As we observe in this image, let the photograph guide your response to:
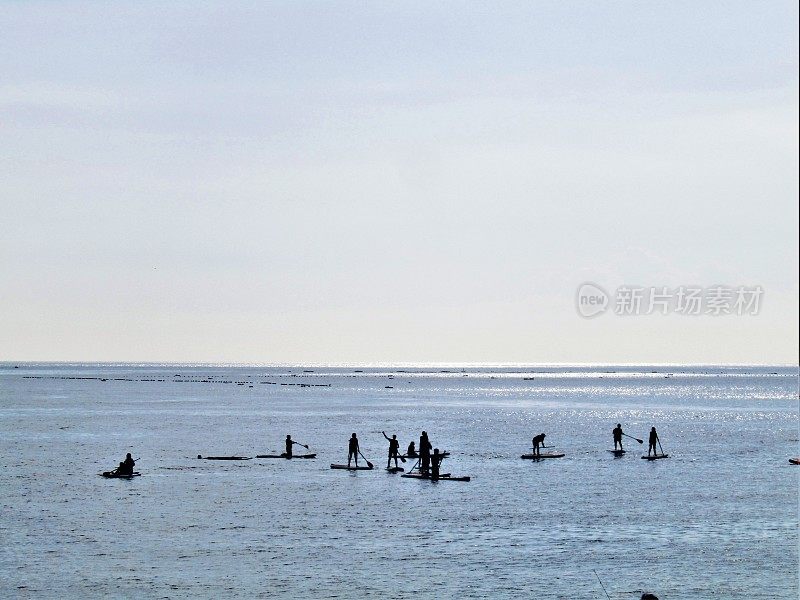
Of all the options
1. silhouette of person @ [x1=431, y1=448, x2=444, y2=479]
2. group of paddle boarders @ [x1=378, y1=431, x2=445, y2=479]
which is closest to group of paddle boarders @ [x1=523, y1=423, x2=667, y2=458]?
group of paddle boarders @ [x1=378, y1=431, x2=445, y2=479]

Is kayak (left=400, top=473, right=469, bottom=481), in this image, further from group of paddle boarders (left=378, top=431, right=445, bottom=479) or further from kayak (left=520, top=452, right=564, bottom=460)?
kayak (left=520, top=452, right=564, bottom=460)

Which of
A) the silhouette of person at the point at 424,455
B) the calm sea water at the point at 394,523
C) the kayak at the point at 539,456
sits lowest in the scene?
the calm sea water at the point at 394,523

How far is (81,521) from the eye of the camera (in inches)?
1591

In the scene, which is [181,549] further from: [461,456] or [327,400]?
[327,400]

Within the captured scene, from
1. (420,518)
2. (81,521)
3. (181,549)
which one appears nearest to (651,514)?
(420,518)

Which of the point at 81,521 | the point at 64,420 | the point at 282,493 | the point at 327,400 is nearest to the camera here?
the point at 81,521

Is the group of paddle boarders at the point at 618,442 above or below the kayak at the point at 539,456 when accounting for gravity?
above

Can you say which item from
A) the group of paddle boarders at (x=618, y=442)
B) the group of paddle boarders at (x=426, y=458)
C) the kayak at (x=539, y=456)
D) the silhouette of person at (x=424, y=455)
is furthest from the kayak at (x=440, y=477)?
the kayak at (x=539, y=456)

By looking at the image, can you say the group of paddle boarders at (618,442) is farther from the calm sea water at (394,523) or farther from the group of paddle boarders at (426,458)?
the group of paddle boarders at (426,458)

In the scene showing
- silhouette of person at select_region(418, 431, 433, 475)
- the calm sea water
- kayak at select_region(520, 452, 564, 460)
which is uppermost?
silhouette of person at select_region(418, 431, 433, 475)

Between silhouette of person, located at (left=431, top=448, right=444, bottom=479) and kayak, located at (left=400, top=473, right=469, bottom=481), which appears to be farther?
kayak, located at (left=400, top=473, right=469, bottom=481)

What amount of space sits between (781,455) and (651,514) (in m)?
30.9

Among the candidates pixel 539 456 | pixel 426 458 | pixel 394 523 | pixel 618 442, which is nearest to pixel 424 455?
pixel 426 458

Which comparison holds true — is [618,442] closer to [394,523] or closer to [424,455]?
[424,455]
